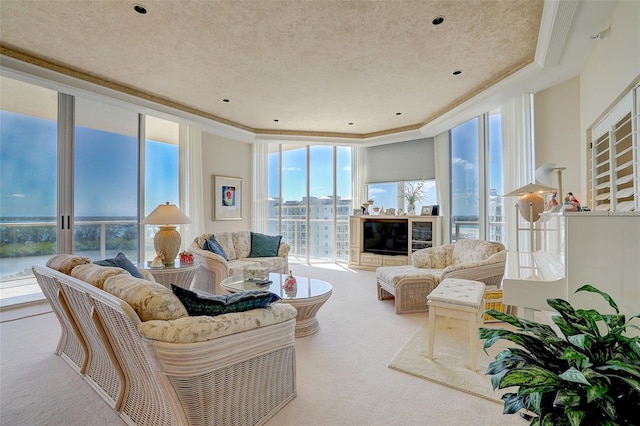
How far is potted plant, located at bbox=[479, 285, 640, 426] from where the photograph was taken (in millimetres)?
776

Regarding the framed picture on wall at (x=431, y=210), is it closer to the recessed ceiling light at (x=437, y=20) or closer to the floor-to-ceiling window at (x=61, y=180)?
the recessed ceiling light at (x=437, y=20)

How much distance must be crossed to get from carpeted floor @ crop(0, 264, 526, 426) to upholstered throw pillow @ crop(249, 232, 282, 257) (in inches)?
87.3

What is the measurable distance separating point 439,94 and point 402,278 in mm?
2736

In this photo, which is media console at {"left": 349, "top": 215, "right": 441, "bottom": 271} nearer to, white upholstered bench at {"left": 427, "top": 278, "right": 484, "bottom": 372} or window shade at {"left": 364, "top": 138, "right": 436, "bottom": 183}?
window shade at {"left": 364, "top": 138, "right": 436, "bottom": 183}

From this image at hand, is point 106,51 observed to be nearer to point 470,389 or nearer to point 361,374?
point 361,374

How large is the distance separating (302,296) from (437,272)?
6.20 ft

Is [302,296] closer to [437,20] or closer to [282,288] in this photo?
[282,288]

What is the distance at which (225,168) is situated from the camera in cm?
607

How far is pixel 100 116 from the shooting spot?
4.29 metres

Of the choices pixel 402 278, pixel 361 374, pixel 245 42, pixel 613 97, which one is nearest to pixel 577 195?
pixel 613 97

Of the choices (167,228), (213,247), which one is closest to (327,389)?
(167,228)

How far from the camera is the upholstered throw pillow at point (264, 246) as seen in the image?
16.5 feet

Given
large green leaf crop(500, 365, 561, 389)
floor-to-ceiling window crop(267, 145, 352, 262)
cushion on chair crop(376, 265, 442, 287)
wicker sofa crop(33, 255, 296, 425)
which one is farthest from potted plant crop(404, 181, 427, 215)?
large green leaf crop(500, 365, 561, 389)

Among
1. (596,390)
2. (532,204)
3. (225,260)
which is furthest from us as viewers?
(225,260)
